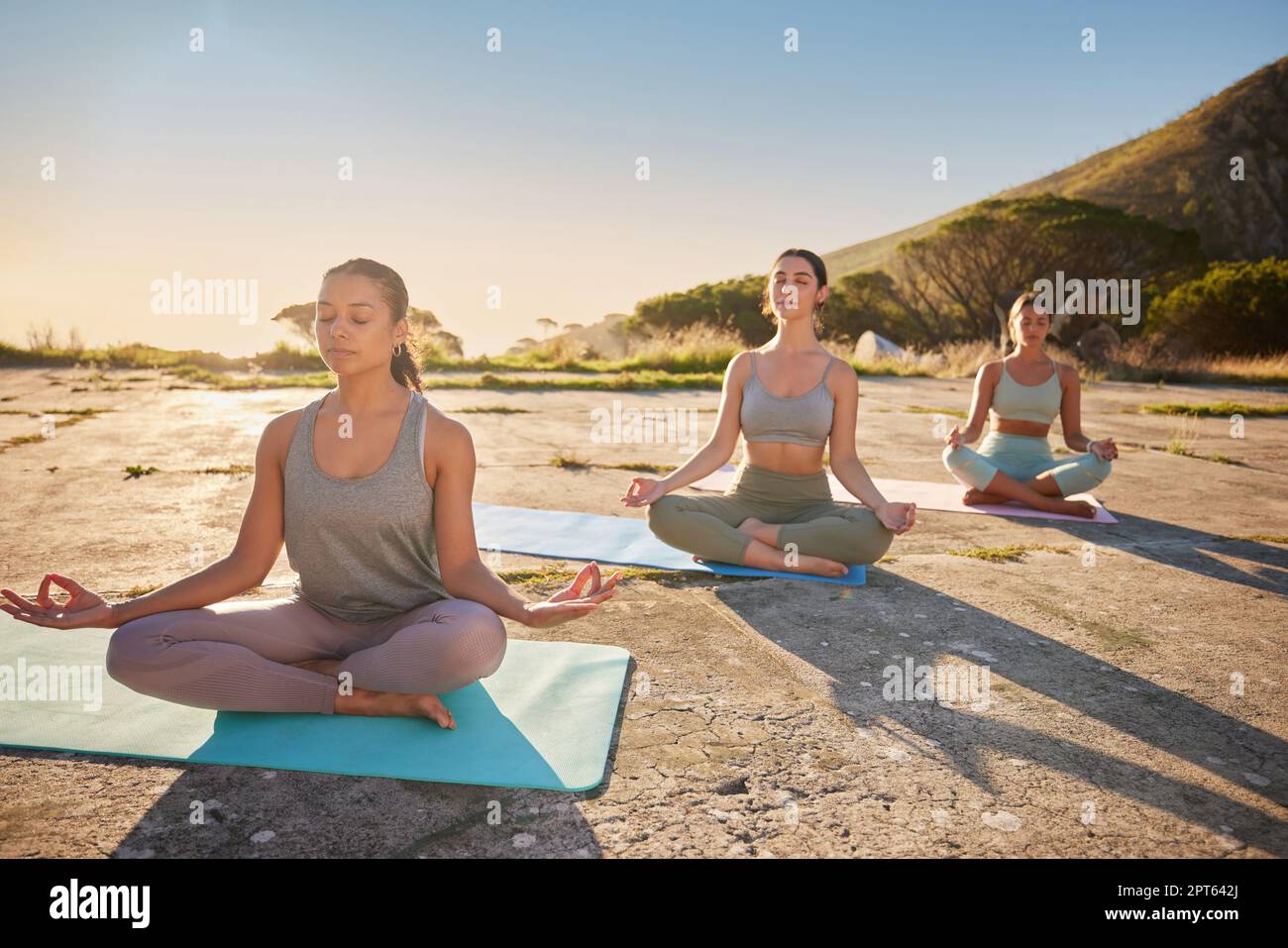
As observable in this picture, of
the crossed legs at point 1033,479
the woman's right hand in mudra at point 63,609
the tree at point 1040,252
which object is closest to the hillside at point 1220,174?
the tree at point 1040,252

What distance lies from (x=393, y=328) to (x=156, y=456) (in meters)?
4.79

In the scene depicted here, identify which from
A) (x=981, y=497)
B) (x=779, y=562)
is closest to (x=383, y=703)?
(x=779, y=562)

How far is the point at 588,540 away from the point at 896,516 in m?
1.59

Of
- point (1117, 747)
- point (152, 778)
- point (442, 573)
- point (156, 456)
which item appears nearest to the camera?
point (152, 778)

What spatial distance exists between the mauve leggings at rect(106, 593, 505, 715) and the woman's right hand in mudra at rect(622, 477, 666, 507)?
1.35 meters

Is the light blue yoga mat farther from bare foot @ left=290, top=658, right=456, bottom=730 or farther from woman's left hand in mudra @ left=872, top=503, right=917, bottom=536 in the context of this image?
bare foot @ left=290, top=658, right=456, bottom=730

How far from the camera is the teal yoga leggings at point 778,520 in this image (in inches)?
143

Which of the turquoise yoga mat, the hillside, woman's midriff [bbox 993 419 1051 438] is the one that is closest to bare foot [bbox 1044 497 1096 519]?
woman's midriff [bbox 993 419 1051 438]

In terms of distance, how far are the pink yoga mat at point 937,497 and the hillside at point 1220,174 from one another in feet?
142

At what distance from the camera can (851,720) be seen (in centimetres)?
225

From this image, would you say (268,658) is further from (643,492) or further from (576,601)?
(643,492)
